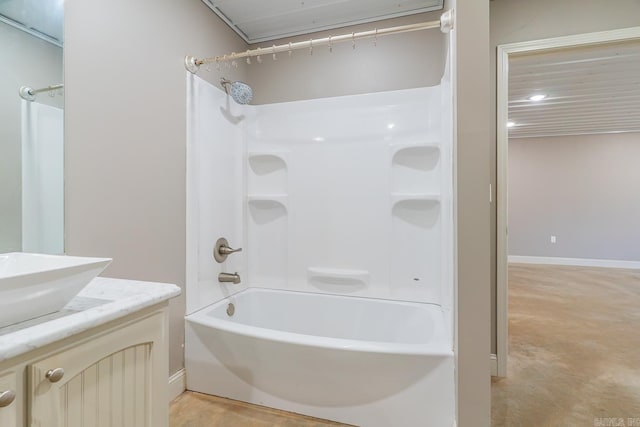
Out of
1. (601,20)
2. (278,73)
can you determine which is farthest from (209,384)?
(601,20)

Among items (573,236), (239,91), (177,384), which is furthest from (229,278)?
(573,236)

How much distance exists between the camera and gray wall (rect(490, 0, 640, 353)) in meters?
1.77

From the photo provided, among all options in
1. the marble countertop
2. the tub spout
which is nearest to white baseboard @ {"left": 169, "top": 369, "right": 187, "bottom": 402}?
the tub spout

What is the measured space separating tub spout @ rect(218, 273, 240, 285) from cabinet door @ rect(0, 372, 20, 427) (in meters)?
1.54

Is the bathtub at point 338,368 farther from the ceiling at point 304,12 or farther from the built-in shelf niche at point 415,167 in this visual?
the ceiling at point 304,12

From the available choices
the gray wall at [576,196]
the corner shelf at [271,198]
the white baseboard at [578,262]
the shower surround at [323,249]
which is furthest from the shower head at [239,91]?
the white baseboard at [578,262]

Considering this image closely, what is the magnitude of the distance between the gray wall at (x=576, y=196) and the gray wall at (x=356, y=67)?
195 inches

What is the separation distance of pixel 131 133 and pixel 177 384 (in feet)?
4.83

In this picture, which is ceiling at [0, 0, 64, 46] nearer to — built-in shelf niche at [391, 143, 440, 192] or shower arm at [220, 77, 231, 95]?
shower arm at [220, 77, 231, 95]

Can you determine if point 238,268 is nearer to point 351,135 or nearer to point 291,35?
point 351,135

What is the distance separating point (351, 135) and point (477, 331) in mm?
1552

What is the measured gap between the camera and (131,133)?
5.06ft

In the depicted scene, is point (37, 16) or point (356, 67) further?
point (356, 67)

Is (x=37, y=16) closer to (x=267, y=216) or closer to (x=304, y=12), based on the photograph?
(x=304, y=12)
